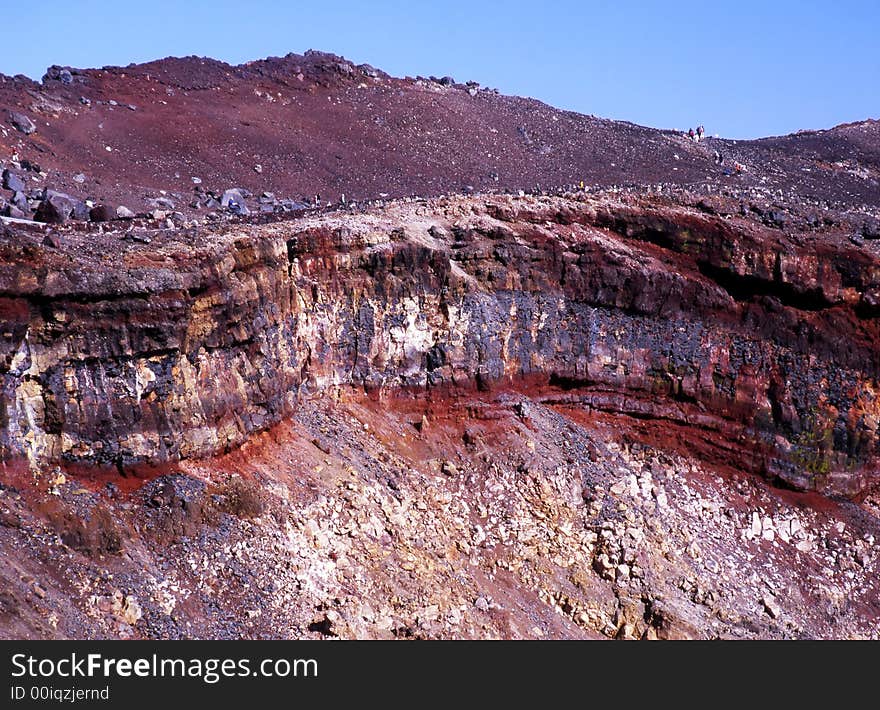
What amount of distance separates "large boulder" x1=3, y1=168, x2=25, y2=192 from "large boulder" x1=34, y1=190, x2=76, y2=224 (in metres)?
2.16

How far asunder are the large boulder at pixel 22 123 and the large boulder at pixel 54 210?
10.1m

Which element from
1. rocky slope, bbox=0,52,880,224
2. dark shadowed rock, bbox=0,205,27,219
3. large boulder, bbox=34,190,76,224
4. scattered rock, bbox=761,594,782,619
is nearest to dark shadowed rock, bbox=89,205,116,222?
large boulder, bbox=34,190,76,224

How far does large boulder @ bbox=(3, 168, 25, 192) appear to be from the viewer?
33.4 meters

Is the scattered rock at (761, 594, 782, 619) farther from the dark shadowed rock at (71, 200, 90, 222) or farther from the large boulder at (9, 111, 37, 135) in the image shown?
the large boulder at (9, 111, 37, 135)

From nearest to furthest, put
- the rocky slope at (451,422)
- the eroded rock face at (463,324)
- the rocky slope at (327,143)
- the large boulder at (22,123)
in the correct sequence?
the rocky slope at (451,422) → the eroded rock face at (463,324) → the large boulder at (22,123) → the rocky slope at (327,143)

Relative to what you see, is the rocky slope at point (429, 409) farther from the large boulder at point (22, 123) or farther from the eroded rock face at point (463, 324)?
the large boulder at point (22, 123)

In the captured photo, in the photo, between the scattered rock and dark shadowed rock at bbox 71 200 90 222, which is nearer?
the scattered rock

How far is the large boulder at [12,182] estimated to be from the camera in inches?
1316

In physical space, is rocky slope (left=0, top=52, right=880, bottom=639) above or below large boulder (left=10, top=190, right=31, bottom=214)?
below

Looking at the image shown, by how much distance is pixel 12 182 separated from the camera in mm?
33781

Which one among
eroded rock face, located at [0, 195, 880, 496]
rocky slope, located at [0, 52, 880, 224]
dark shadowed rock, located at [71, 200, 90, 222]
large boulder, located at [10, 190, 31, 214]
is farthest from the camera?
rocky slope, located at [0, 52, 880, 224]

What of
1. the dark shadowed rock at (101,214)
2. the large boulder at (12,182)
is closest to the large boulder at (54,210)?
the dark shadowed rock at (101,214)

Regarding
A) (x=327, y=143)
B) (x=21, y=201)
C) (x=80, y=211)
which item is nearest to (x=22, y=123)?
(x=21, y=201)

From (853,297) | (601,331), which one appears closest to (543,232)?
(601,331)
